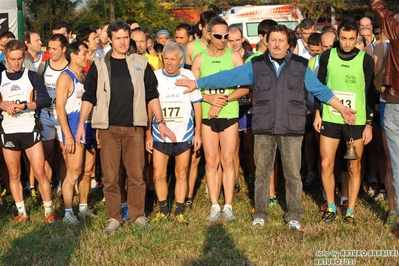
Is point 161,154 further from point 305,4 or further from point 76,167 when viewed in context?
point 305,4

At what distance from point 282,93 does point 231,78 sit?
2.12ft

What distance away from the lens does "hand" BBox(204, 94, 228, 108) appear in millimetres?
8016

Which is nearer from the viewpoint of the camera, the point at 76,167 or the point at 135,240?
the point at 135,240

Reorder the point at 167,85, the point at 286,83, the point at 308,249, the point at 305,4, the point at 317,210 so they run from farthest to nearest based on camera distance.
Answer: the point at 305,4, the point at 317,210, the point at 167,85, the point at 286,83, the point at 308,249

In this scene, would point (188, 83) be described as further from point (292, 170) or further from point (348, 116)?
point (348, 116)

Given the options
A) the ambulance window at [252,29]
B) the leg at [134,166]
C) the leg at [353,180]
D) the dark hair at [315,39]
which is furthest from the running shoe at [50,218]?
the ambulance window at [252,29]

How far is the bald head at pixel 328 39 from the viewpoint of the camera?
905 cm

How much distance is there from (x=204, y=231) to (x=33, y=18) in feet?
111

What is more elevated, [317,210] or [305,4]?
[305,4]

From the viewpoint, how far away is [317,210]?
8.62 m

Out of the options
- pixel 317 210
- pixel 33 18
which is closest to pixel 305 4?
pixel 33 18

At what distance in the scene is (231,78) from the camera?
778cm

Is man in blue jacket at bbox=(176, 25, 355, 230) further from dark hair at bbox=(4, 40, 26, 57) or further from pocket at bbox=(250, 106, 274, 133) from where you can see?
dark hair at bbox=(4, 40, 26, 57)

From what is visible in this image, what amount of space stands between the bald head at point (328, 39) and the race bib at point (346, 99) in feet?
4.74
